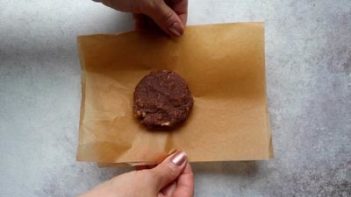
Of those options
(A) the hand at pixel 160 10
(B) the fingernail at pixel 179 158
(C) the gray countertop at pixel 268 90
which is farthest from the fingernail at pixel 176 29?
(B) the fingernail at pixel 179 158

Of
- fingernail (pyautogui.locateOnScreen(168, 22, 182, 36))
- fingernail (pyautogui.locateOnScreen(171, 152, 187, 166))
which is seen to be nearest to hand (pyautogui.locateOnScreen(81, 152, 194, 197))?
fingernail (pyautogui.locateOnScreen(171, 152, 187, 166))

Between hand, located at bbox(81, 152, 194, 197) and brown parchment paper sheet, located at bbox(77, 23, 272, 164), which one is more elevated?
brown parchment paper sheet, located at bbox(77, 23, 272, 164)

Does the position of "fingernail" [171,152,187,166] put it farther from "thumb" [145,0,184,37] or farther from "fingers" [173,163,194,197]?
"thumb" [145,0,184,37]

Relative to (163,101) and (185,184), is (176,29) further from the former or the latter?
(185,184)

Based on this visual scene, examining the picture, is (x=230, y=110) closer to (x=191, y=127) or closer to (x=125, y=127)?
(x=191, y=127)

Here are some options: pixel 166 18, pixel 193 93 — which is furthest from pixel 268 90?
pixel 166 18

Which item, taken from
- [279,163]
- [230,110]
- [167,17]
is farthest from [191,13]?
[279,163]
